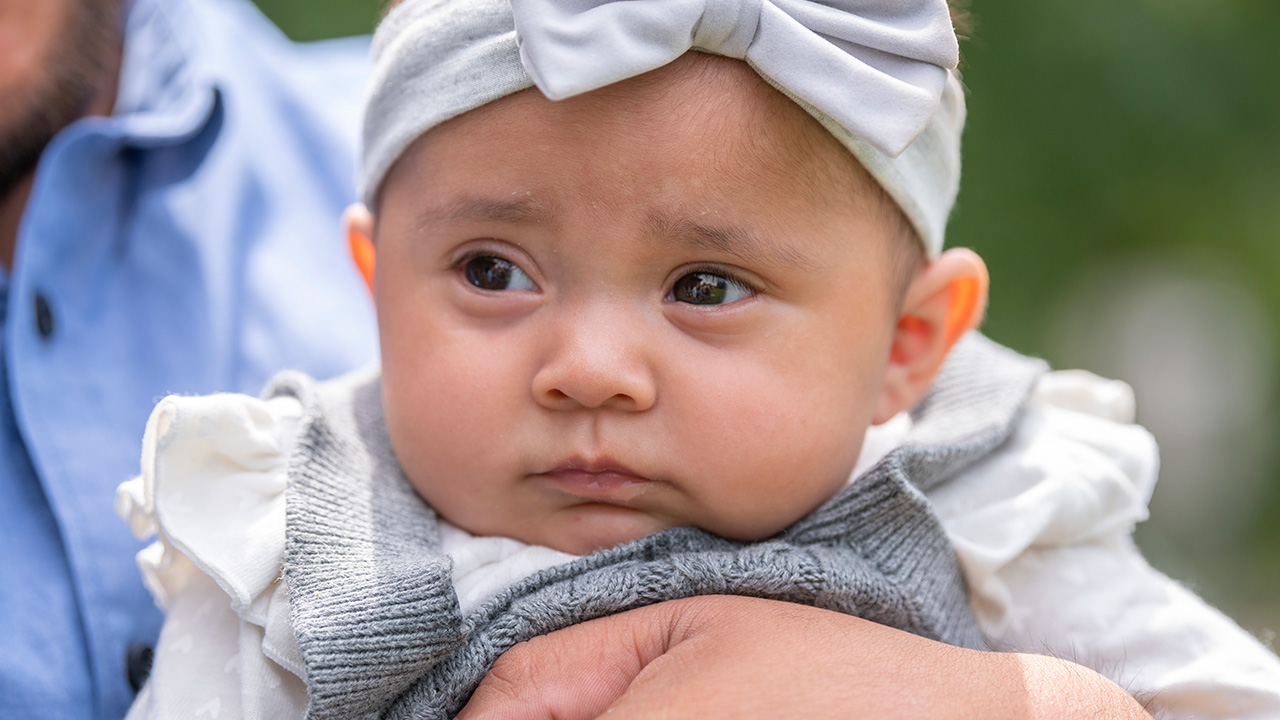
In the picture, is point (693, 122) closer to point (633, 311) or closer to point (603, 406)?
point (633, 311)

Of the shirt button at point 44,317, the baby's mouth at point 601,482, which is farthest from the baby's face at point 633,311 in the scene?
the shirt button at point 44,317

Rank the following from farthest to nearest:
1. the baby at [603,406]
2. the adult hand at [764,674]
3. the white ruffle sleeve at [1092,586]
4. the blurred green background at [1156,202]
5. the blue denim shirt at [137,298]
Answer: the blurred green background at [1156,202] → the blue denim shirt at [137,298] → the white ruffle sleeve at [1092,586] → the baby at [603,406] → the adult hand at [764,674]

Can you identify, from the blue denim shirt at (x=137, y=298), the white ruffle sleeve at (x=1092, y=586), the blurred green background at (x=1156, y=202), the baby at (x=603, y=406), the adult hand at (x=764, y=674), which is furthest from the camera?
the blurred green background at (x=1156, y=202)

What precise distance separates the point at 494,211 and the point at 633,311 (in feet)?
0.76

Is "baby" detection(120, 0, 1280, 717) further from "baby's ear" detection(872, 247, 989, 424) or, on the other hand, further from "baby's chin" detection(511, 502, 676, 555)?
"baby's ear" detection(872, 247, 989, 424)

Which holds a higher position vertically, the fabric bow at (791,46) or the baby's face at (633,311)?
the fabric bow at (791,46)

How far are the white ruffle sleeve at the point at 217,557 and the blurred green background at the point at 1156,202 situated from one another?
3.62 meters

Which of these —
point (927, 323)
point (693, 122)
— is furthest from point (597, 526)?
point (927, 323)

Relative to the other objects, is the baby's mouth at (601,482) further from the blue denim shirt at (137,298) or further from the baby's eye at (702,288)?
the blue denim shirt at (137,298)

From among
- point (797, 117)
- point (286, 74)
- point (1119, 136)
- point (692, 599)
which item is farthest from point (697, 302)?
point (1119, 136)

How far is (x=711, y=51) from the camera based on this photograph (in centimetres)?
133

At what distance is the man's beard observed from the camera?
7.12 feet

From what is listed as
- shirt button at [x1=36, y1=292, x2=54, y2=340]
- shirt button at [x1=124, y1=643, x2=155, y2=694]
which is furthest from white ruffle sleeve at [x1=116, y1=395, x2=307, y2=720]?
shirt button at [x1=36, y1=292, x2=54, y2=340]

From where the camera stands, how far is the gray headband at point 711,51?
1234 millimetres
